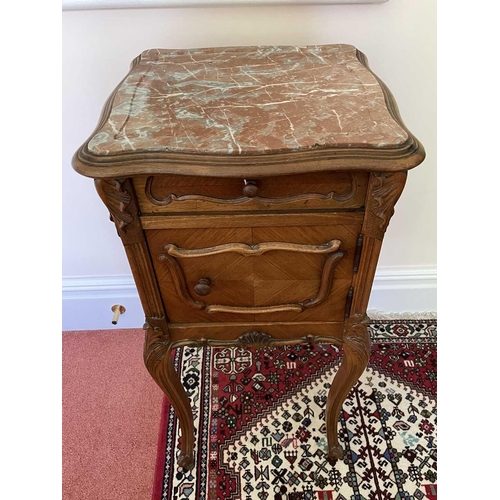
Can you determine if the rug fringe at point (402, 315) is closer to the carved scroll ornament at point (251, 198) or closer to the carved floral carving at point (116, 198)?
the carved scroll ornament at point (251, 198)

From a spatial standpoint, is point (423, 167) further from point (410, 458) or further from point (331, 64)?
point (410, 458)

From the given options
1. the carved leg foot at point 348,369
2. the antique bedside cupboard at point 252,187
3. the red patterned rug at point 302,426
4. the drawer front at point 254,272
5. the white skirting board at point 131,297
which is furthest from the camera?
the white skirting board at point 131,297

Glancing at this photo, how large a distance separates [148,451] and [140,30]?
1.18 m

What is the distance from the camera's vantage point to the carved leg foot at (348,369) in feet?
3.20

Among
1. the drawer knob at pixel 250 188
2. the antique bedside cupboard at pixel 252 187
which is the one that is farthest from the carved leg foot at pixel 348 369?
the drawer knob at pixel 250 188

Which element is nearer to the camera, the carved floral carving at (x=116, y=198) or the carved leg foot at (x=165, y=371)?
the carved floral carving at (x=116, y=198)

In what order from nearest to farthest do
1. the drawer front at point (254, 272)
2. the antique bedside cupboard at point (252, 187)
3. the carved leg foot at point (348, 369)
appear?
the antique bedside cupboard at point (252, 187) < the drawer front at point (254, 272) < the carved leg foot at point (348, 369)

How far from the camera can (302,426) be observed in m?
1.39

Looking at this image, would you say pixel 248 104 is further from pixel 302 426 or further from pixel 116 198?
pixel 302 426

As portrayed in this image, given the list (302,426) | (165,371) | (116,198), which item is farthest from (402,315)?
(116,198)

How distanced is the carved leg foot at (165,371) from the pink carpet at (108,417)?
0.16 meters

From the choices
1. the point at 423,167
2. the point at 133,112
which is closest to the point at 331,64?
the point at 133,112

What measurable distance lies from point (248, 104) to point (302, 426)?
98 cm

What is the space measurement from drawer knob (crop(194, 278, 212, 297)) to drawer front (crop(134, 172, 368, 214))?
0.52 feet
